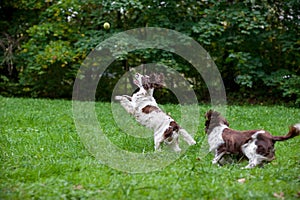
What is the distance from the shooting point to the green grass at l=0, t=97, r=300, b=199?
4.07 meters

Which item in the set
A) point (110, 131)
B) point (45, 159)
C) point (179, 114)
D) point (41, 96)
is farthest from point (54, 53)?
point (45, 159)

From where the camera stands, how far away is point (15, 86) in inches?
632

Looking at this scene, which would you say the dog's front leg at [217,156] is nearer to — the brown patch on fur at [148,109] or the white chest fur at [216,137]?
the white chest fur at [216,137]

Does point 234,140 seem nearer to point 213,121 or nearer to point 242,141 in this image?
point 242,141

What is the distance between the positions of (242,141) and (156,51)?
8.33 m

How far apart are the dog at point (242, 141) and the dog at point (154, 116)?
0.50m

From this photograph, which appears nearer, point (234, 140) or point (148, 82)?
point (234, 140)

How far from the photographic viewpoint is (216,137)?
5.41 metres

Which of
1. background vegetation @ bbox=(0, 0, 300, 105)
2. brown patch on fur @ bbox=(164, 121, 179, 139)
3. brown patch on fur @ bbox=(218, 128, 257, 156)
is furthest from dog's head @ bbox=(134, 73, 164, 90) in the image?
background vegetation @ bbox=(0, 0, 300, 105)

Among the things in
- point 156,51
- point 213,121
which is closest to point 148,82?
point 213,121

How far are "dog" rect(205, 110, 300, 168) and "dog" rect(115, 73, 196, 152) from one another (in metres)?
0.50

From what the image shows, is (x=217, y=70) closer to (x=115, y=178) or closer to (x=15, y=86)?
(x=15, y=86)

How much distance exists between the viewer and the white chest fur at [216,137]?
535cm

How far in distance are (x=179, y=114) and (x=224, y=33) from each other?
4.92 m
